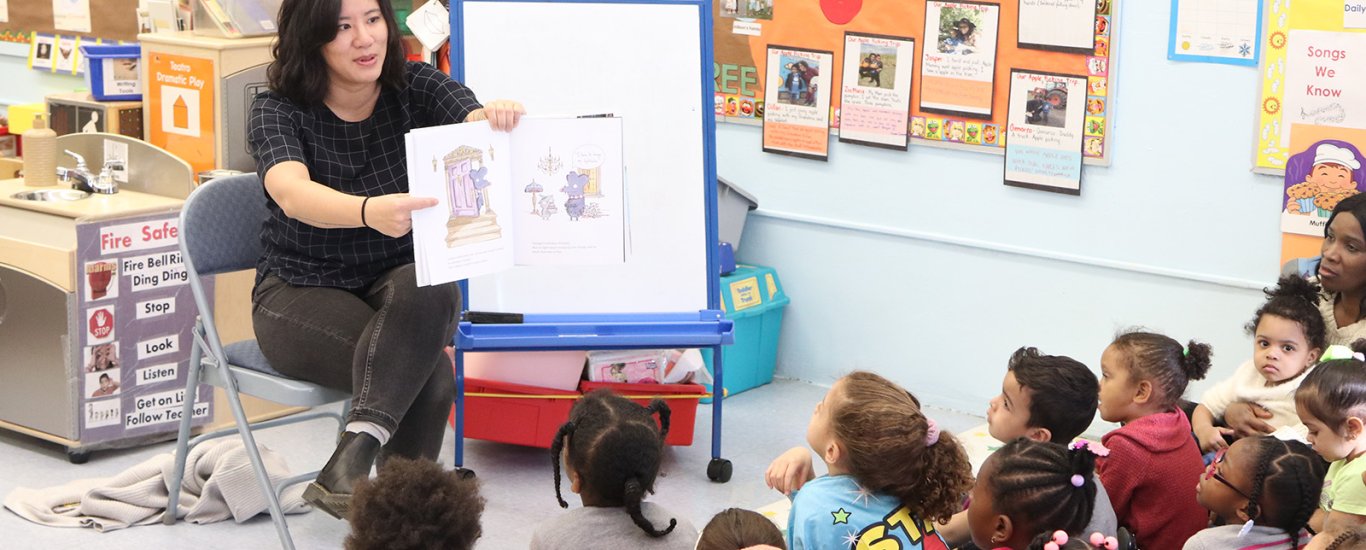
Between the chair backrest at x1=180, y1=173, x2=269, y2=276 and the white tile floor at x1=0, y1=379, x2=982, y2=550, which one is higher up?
the chair backrest at x1=180, y1=173, x2=269, y2=276

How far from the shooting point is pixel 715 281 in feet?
12.0

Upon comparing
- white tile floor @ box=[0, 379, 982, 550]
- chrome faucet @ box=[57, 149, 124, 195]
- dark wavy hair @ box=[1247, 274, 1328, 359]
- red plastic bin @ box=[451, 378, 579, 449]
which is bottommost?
white tile floor @ box=[0, 379, 982, 550]

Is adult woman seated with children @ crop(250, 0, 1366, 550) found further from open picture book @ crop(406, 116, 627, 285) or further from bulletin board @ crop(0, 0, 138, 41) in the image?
bulletin board @ crop(0, 0, 138, 41)

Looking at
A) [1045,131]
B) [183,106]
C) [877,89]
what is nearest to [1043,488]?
[1045,131]

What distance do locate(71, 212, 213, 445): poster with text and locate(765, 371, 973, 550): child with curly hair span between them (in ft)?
6.33

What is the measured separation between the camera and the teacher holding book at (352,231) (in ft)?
8.73

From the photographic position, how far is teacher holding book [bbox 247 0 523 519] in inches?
105

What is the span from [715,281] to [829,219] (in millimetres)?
835

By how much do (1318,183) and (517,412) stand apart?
6.81 feet

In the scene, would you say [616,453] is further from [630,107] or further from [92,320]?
[92,320]

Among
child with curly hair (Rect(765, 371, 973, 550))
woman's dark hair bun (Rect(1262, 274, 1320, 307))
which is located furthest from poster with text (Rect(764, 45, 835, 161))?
child with curly hair (Rect(765, 371, 973, 550))

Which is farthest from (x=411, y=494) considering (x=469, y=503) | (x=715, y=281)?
(x=715, y=281)

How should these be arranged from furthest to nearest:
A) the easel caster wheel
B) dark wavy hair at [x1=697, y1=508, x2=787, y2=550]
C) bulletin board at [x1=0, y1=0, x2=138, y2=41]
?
1. bulletin board at [x1=0, y1=0, x2=138, y2=41]
2. the easel caster wheel
3. dark wavy hair at [x1=697, y1=508, x2=787, y2=550]

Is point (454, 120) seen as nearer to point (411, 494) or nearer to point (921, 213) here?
point (411, 494)
